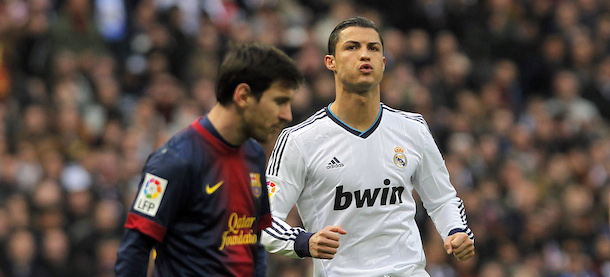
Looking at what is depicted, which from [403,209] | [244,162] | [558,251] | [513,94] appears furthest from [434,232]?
[244,162]

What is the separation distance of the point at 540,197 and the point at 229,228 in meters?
10.6

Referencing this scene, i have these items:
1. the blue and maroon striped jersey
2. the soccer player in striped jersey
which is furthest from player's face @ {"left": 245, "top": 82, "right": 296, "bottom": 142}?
the blue and maroon striped jersey

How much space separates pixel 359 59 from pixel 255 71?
5.13ft

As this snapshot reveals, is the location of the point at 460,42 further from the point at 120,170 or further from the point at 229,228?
the point at 229,228

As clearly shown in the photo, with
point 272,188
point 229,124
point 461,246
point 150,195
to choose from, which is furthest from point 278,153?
point 150,195

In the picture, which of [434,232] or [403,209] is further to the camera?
[434,232]

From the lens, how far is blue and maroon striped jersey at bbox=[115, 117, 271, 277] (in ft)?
14.4

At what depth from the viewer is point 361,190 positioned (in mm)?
6008

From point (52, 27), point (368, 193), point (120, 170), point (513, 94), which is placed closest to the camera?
point (368, 193)

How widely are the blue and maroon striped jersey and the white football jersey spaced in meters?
1.08

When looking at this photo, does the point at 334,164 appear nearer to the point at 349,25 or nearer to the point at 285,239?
the point at 285,239

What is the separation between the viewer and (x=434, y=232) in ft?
40.5

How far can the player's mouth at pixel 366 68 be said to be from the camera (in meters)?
6.01

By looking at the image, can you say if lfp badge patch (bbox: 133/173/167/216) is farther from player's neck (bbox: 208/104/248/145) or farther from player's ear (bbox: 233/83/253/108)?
player's ear (bbox: 233/83/253/108)
